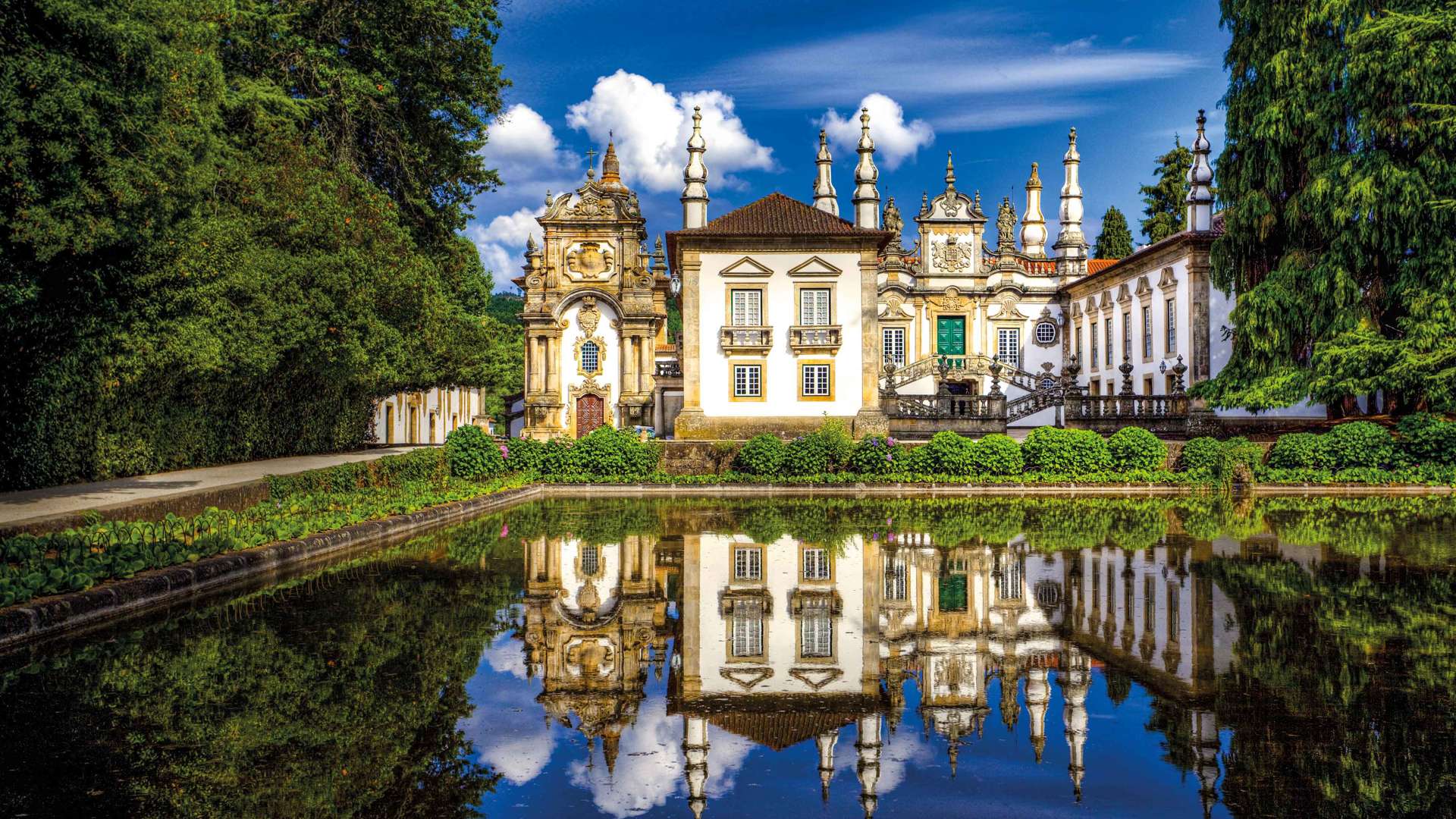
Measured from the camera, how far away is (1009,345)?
143 ft

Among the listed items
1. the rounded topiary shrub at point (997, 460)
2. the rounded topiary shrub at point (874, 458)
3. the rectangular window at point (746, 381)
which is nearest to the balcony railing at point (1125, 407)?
the rounded topiary shrub at point (997, 460)

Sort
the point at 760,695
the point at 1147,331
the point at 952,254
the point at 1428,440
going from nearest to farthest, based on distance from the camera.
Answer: the point at 760,695 → the point at 1428,440 → the point at 1147,331 → the point at 952,254

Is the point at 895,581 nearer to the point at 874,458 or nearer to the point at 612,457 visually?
the point at 874,458

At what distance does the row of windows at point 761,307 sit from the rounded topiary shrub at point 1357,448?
46.4 feet

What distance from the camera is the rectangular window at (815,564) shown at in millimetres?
10125

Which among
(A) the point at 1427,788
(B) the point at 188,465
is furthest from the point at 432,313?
(A) the point at 1427,788

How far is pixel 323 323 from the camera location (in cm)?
1816

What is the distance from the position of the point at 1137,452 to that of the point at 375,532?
1853cm

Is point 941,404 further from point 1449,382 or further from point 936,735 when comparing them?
point 936,735

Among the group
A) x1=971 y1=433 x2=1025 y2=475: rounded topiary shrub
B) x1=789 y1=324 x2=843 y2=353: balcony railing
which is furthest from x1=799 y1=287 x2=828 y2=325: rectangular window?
x1=971 y1=433 x2=1025 y2=475: rounded topiary shrub

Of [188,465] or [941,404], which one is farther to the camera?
[941,404]

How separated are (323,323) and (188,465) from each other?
4412 mm

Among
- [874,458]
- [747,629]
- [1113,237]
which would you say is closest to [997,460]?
[874,458]

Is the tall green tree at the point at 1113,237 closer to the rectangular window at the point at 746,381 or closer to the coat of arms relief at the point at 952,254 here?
the coat of arms relief at the point at 952,254
